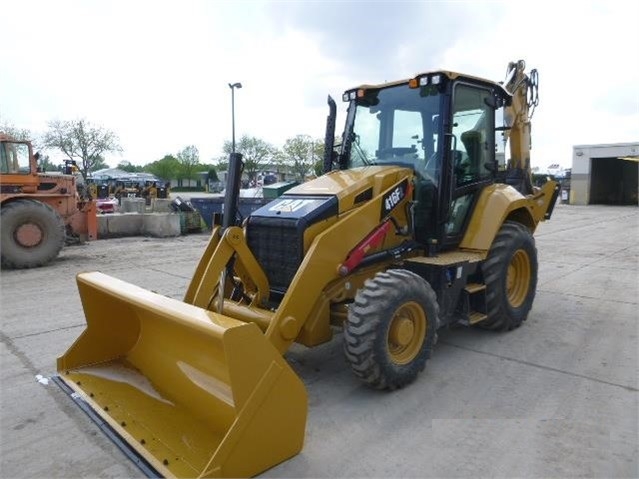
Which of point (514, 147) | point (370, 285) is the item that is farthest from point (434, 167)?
point (514, 147)

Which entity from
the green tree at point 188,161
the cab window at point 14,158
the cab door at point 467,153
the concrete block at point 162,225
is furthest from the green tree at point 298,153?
the cab door at point 467,153

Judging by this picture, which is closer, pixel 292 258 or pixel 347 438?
pixel 347 438

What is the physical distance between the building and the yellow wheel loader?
94.3 ft

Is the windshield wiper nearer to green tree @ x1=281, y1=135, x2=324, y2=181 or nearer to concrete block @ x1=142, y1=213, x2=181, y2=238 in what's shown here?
concrete block @ x1=142, y1=213, x2=181, y2=238

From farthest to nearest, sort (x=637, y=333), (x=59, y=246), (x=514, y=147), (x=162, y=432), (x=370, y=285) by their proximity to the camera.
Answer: (x=59, y=246)
(x=514, y=147)
(x=637, y=333)
(x=370, y=285)
(x=162, y=432)

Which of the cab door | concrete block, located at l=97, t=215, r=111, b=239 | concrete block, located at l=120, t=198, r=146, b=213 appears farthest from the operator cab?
concrete block, located at l=120, t=198, r=146, b=213

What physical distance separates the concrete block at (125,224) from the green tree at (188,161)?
64.5 metres

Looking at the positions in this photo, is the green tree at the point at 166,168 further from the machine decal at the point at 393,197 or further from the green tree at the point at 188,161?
the machine decal at the point at 393,197

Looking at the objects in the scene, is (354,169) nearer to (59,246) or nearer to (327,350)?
(327,350)

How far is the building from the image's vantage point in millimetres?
30203

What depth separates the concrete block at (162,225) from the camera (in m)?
15.0

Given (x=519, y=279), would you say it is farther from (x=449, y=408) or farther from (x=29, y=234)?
(x=29, y=234)

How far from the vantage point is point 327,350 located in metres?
4.79

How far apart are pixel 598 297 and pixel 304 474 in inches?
225
